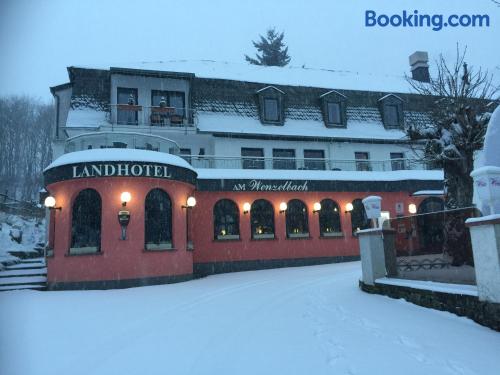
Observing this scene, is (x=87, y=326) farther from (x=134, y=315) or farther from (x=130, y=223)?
(x=130, y=223)

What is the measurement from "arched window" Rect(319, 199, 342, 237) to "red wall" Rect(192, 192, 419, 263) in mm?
230

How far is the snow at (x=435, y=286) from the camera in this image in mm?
6414

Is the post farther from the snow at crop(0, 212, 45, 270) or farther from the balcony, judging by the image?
the snow at crop(0, 212, 45, 270)

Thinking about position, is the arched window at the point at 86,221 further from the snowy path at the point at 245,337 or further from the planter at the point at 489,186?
the planter at the point at 489,186

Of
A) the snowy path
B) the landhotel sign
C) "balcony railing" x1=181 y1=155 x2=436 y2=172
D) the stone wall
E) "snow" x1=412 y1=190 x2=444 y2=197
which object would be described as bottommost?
the snowy path

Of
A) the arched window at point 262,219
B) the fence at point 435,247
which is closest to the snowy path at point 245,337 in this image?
the fence at point 435,247

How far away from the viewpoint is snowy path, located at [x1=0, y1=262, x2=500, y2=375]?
4516 millimetres

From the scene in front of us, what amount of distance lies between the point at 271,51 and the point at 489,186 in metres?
38.5

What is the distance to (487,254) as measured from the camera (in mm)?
5832

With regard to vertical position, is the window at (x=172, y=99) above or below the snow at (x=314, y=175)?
above

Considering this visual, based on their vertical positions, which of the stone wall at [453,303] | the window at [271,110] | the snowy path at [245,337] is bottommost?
the snowy path at [245,337]

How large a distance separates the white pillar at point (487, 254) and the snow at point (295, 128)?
14684 mm

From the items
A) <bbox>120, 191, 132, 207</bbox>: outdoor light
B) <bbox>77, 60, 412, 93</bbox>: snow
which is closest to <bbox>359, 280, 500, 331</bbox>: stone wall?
<bbox>120, 191, 132, 207</bbox>: outdoor light

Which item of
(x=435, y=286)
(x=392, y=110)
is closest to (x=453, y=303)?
(x=435, y=286)
